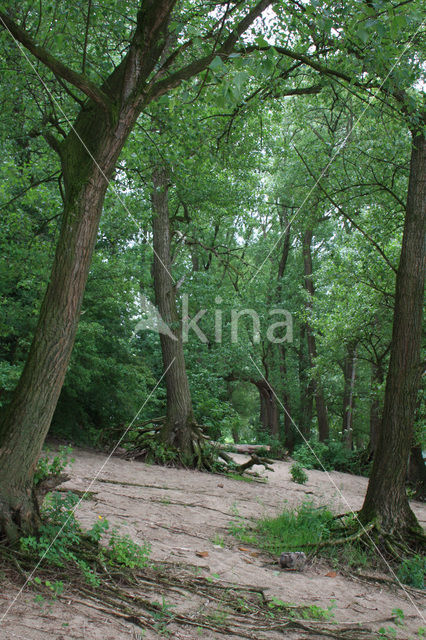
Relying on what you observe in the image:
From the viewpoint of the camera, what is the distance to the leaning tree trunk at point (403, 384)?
5316 millimetres

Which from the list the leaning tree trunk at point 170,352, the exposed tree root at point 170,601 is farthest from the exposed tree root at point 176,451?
the exposed tree root at point 170,601

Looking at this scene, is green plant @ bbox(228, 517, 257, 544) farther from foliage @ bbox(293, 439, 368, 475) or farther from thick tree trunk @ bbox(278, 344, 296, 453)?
thick tree trunk @ bbox(278, 344, 296, 453)

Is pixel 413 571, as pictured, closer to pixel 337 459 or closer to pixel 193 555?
pixel 193 555

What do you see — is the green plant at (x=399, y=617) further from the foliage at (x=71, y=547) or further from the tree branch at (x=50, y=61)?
the tree branch at (x=50, y=61)

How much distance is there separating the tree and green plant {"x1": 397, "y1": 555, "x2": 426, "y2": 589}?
10.6ft

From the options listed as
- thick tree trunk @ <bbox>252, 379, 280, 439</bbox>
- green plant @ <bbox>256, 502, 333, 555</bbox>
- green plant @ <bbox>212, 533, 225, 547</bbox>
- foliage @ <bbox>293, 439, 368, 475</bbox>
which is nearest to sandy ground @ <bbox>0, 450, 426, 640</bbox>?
green plant @ <bbox>212, 533, 225, 547</bbox>

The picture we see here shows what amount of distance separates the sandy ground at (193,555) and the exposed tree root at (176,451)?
50 centimetres

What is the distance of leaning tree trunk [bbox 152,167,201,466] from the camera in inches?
411

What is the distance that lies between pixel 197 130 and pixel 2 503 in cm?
422

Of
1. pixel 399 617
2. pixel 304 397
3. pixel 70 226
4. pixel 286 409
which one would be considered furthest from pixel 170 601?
pixel 304 397

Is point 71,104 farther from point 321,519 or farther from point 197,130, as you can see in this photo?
point 321,519

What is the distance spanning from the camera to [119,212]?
11281 millimetres

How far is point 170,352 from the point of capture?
35.5 ft

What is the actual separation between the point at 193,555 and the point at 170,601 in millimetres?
1186
